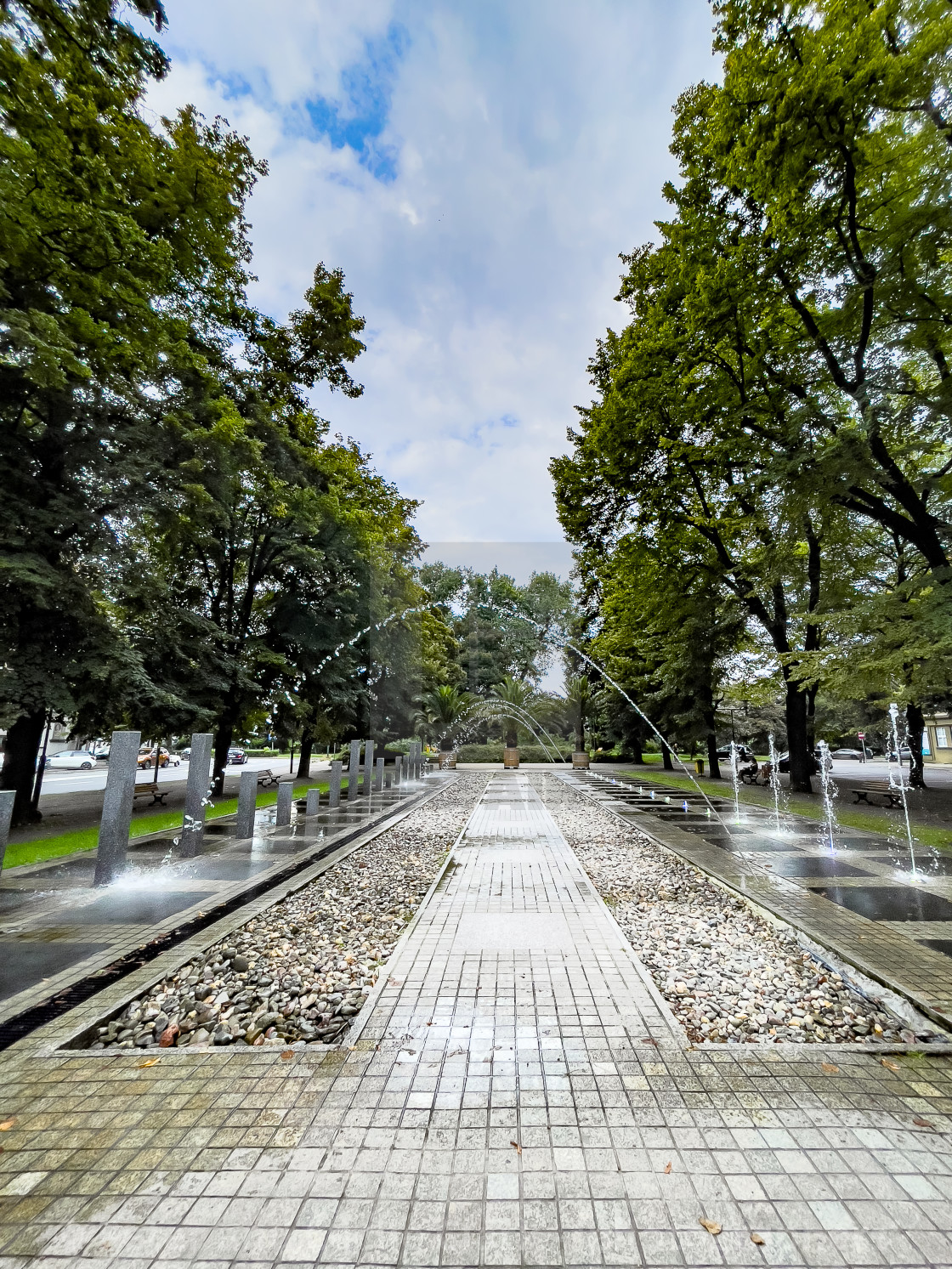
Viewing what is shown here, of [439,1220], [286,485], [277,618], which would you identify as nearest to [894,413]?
[439,1220]

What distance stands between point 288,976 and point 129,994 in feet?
3.27

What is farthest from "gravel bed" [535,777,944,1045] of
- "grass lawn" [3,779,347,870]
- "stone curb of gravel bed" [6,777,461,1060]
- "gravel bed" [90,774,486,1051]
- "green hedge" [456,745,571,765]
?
"green hedge" [456,745,571,765]

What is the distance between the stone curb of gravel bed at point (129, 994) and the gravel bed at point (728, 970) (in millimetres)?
2464

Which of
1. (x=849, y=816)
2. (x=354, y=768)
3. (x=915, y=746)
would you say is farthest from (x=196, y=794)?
(x=915, y=746)

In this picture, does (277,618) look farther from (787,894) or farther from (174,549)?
(787,894)

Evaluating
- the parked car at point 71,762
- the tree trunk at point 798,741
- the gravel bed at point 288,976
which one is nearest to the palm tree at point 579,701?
the tree trunk at point 798,741

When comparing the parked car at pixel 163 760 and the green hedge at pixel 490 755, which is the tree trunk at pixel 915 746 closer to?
the green hedge at pixel 490 755

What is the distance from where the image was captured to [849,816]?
476 inches

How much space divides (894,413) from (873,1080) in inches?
414

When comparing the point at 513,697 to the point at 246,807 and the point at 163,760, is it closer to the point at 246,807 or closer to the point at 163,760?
the point at 163,760

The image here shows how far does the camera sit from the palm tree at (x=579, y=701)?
117 ft

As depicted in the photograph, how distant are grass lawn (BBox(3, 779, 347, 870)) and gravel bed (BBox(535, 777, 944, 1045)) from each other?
7.77m

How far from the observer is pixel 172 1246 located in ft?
6.34

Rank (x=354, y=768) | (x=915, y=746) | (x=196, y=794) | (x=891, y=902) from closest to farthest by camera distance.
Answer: (x=891, y=902) < (x=196, y=794) < (x=354, y=768) < (x=915, y=746)
